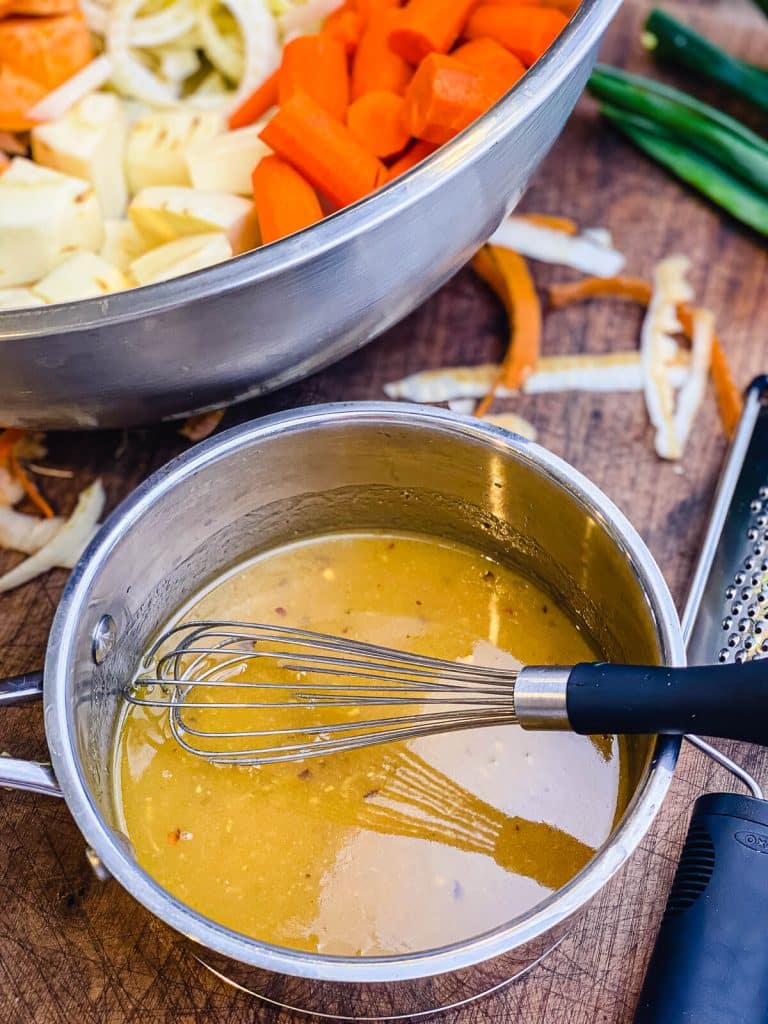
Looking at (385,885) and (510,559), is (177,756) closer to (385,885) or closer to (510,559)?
(385,885)

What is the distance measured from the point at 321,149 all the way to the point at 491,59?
0.79 ft

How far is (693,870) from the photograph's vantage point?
883 mm

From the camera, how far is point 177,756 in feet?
3.43

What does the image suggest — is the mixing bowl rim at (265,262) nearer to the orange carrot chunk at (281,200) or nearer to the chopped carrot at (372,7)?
the orange carrot chunk at (281,200)

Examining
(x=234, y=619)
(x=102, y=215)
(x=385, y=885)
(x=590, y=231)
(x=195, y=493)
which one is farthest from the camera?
(x=590, y=231)

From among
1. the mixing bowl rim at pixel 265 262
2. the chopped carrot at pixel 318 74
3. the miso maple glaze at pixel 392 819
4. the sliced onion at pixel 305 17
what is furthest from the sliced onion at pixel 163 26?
the miso maple glaze at pixel 392 819

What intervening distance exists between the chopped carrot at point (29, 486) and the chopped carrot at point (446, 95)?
613 millimetres

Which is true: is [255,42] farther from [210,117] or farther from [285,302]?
[285,302]

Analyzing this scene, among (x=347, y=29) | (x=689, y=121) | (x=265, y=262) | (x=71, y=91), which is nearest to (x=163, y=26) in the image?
(x=71, y=91)

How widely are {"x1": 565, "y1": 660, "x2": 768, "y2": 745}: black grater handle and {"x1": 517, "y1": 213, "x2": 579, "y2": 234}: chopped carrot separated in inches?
32.3

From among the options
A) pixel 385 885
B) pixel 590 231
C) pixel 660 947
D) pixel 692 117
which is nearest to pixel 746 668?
pixel 660 947

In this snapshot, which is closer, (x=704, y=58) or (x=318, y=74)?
(x=318, y=74)

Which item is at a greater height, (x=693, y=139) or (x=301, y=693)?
(x=693, y=139)

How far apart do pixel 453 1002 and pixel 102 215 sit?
0.97 m
